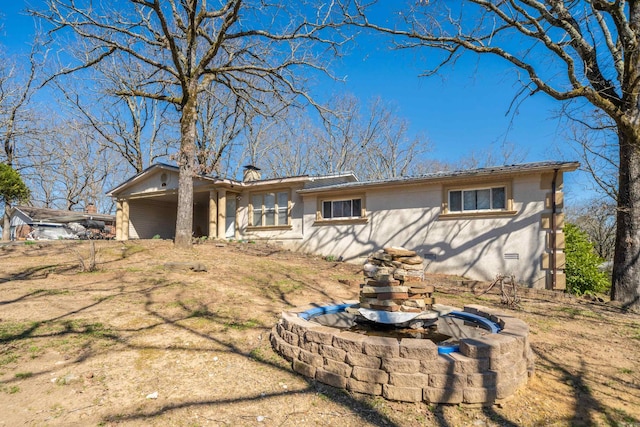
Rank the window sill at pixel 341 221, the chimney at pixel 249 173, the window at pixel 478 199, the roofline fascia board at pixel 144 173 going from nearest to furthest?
the window at pixel 478 199 < the window sill at pixel 341 221 < the roofline fascia board at pixel 144 173 < the chimney at pixel 249 173

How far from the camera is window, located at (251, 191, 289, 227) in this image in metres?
14.6

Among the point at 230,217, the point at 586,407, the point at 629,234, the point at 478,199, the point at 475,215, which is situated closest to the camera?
the point at 586,407

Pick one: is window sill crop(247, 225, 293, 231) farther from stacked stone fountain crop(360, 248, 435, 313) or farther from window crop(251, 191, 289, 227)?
stacked stone fountain crop(360, 248, 435, 313)

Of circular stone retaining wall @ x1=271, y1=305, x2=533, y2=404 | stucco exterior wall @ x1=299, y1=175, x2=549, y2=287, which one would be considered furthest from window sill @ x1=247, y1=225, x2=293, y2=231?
circular stone retaining wall @ x1=271, y1=305, x2=533, y2=404

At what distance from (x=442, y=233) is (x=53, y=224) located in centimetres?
2504

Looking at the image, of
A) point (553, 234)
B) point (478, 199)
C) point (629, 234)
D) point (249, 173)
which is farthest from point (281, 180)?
point (629, 234)

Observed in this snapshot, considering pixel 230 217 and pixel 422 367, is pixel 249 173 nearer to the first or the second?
pixel 230 217

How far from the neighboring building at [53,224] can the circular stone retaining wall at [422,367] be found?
21.4m

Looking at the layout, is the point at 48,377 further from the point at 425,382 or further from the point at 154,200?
the point at 154,200

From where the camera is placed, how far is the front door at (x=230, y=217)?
15656mm

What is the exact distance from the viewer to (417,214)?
11195 millimetres

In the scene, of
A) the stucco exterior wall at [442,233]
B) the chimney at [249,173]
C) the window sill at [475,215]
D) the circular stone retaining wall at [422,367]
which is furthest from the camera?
the chimney at [249,173]

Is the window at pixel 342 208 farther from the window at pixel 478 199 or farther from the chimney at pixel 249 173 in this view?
the chimney at pixel 249 173

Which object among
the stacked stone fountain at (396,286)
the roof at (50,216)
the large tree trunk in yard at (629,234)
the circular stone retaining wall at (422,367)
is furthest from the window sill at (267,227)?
the roof at (50,216)
